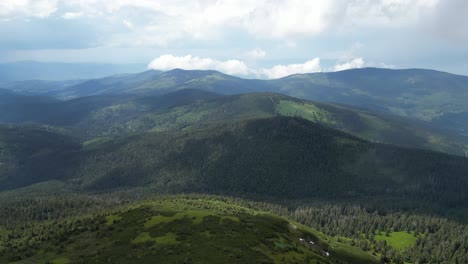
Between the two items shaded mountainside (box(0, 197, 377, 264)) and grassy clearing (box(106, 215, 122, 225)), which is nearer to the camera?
shaded mountainside (box(0, 197, 377, 264))

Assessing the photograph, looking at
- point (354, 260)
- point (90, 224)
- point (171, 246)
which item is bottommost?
point (354, 260)

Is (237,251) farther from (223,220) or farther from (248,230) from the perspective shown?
(223,220)

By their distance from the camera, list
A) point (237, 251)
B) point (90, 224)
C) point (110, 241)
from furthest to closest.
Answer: point (90, 224), point (110, 241), point (237, 251)

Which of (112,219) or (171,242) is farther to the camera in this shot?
Result: (112,219)

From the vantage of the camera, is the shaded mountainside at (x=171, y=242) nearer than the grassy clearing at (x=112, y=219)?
Yes

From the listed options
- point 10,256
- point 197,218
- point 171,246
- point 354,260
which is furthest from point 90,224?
point 354,260

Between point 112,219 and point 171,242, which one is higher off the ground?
point 171,242

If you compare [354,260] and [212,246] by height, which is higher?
[212,246]

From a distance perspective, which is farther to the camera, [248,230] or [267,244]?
[248,230]
